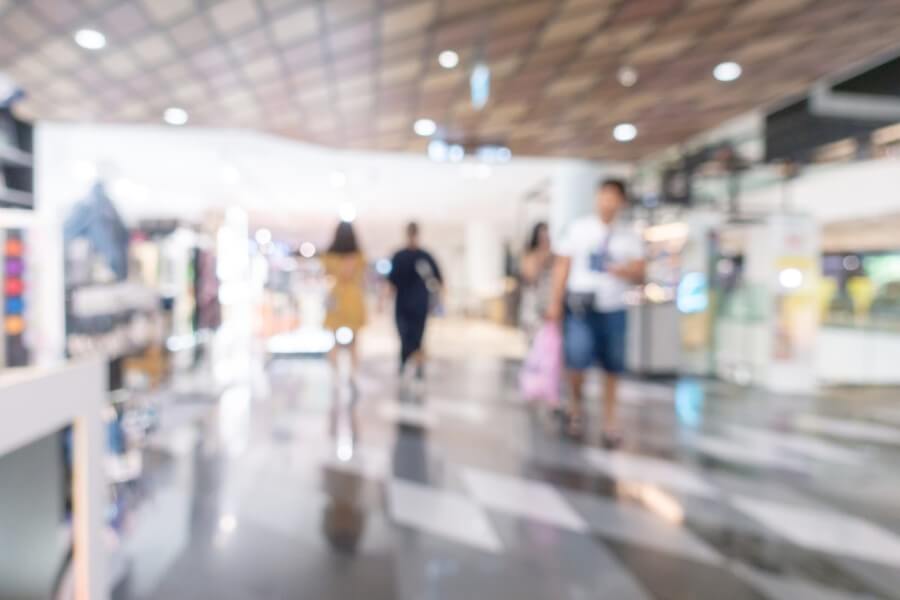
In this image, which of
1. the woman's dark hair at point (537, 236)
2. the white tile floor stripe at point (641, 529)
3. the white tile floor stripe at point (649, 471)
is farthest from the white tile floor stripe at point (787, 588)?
the woman's dark hair at point (537, 236)

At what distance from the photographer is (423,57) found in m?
5.35

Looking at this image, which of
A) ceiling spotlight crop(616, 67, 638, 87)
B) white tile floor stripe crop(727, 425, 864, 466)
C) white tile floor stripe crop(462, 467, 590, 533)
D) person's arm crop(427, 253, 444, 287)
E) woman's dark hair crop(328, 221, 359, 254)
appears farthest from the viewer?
ceiling spotlight crop(616, 67, 638, 87)

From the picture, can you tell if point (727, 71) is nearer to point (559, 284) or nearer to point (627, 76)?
point (627, 76)

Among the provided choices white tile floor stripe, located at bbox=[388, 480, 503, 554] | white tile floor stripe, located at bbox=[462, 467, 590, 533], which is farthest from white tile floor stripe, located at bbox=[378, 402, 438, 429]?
white tile floor stripe, located at bbox=[388, 480, 503, 554]

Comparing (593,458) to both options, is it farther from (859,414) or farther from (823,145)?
(823,145)

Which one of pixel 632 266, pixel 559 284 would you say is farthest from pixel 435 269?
pixel 632 266

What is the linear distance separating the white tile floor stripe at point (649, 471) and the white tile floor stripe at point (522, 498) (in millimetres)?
454

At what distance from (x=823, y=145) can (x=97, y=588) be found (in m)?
7.36

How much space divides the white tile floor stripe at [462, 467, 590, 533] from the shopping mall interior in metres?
0.02

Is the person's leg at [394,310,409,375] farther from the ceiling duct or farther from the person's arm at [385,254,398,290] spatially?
the ceiling duct

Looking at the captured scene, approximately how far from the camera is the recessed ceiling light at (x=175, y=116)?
22.9ft

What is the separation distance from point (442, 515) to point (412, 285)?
3.20 meters

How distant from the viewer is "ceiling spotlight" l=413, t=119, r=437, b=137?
Answer: 739 centimetres

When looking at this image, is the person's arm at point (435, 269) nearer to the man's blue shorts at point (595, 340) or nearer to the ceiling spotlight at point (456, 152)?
the man's blue shorts at point (595, 340)
